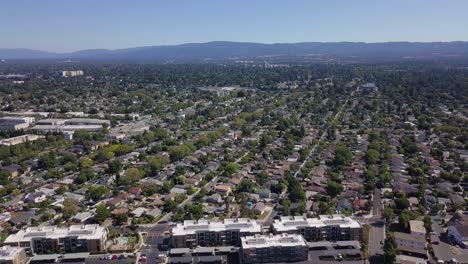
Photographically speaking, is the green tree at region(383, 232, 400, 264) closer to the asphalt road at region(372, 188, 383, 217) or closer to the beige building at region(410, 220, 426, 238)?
the beige building at region(410, 220, 426, 238)

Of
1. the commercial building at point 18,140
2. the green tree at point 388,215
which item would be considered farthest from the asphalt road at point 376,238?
the commercial building at point 18,140

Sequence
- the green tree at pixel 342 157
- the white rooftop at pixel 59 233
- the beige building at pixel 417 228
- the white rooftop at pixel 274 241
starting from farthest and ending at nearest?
the green tree at pixel 342 157, the beige building at pixel 417 228, the white rooftop at pixel 59 233, the white rooftop at pixel 274 241

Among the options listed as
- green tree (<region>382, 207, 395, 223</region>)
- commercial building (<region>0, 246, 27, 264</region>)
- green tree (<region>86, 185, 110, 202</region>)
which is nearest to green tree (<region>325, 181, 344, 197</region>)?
green tree (<region>382, 207, 395, 223</region>)

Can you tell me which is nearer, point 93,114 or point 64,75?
point 93,114

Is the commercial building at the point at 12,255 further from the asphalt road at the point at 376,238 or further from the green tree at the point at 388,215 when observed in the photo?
the green tree at the point at 388,215

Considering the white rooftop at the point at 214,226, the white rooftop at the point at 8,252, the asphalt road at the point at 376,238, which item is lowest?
the asphalt road at the point at 376,238

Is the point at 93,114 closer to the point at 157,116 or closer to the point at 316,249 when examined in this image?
the point at 157,116

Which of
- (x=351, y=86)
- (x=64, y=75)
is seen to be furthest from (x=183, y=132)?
(x=64, y=75)
